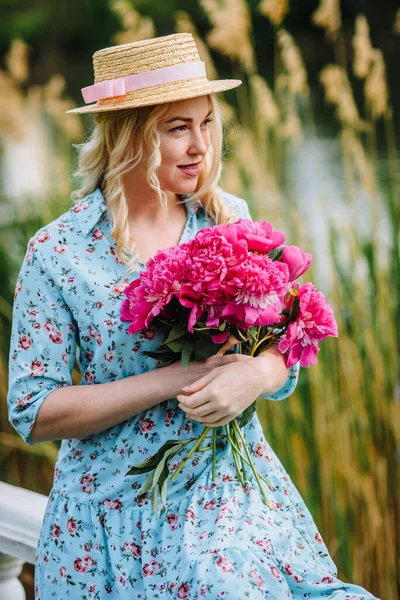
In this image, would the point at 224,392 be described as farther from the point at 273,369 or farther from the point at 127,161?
the point at 127,161

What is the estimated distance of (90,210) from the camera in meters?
1.59

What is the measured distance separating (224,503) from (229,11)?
1829mm

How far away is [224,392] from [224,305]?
0.14 meters

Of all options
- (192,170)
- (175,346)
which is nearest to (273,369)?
(175,346)

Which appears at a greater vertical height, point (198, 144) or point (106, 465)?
point (198, 144)

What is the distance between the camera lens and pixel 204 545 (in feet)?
4.41

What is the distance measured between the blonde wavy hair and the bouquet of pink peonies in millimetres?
177

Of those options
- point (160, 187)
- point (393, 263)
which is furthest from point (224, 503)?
point (393, 263)

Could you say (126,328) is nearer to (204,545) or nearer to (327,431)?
(204,545)

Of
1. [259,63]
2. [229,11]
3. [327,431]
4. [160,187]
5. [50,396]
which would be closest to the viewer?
[50,396]

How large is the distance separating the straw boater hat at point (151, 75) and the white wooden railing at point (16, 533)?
967 millimetres

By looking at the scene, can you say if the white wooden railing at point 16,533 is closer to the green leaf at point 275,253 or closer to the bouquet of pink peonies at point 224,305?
the bouquet of pink peonies at point 224,305

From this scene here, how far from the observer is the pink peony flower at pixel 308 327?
1405mm

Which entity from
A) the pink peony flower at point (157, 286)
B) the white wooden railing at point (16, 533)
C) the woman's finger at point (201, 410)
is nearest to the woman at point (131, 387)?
the woman's finger at point (201, 410)
